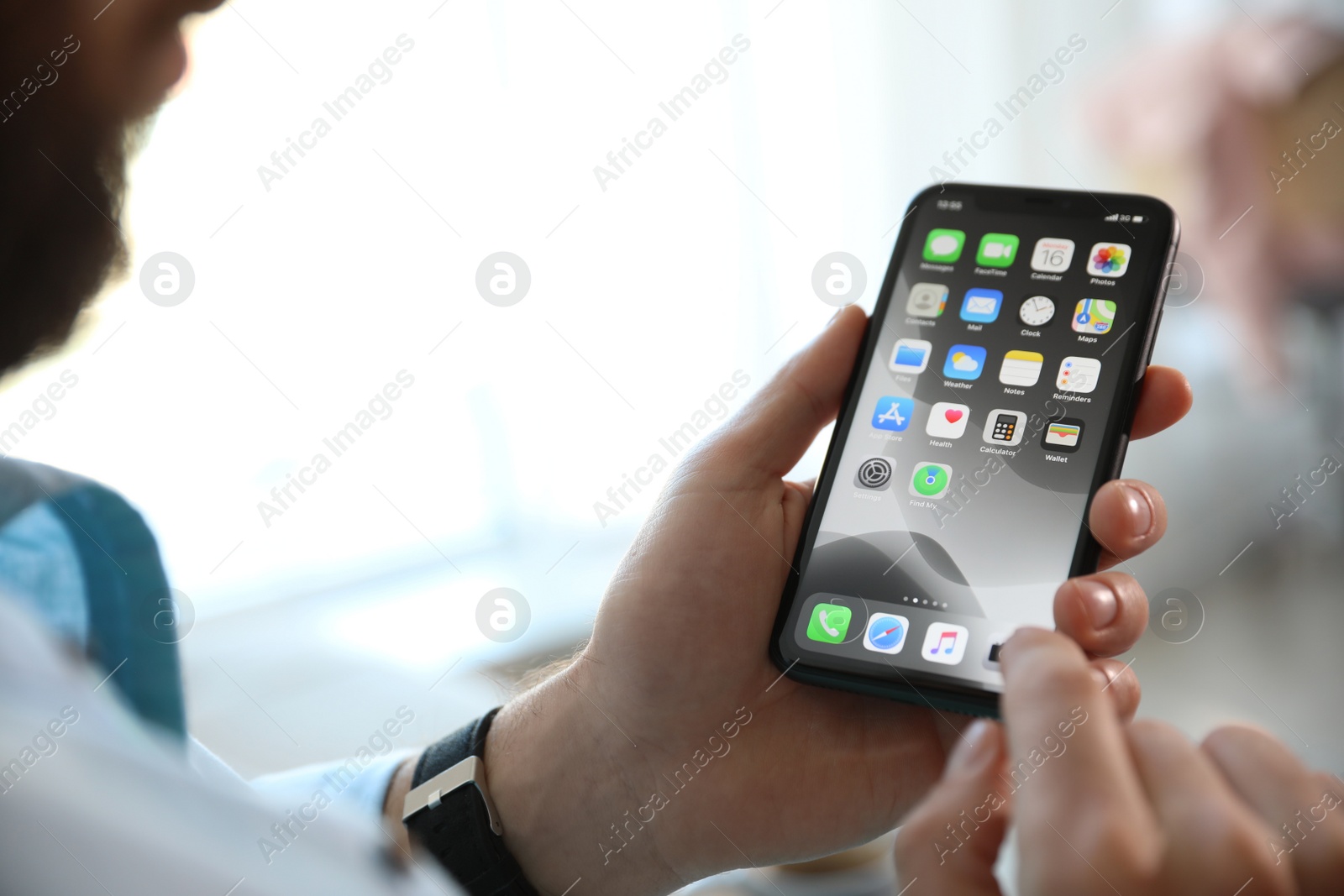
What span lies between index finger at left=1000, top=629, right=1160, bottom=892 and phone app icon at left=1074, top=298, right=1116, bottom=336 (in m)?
0.38

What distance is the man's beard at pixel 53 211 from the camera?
913mm

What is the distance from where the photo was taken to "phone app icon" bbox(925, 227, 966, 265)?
79 cm

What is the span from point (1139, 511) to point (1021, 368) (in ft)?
0.49

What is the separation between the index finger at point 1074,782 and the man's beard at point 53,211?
979mm

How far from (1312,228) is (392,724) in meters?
2.02

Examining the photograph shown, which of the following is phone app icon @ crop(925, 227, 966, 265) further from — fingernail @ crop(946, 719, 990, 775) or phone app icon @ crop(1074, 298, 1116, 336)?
fingernail @ crop(946, 719, 990, 775)

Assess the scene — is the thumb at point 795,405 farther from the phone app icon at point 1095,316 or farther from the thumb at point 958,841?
the thumb at point 958,841

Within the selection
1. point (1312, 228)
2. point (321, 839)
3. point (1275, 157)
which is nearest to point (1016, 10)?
point (1275, 157)

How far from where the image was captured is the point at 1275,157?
1.90 meters

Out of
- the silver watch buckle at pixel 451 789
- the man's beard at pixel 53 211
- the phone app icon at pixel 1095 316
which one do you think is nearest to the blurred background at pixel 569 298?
the man's beard at pixel 53 211

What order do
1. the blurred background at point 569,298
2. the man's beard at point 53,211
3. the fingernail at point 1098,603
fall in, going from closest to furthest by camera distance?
the fingernail at point 1098,603 < the man's beard at point 53,211 < the blurred background at point 569,298

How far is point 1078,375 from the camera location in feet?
2.31

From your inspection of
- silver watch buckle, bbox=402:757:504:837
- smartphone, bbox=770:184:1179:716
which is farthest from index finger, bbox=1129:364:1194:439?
silver watch buckle, bbox=402:757:504:837

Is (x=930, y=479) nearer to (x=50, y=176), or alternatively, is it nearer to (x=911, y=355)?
(x=911, y=355)
